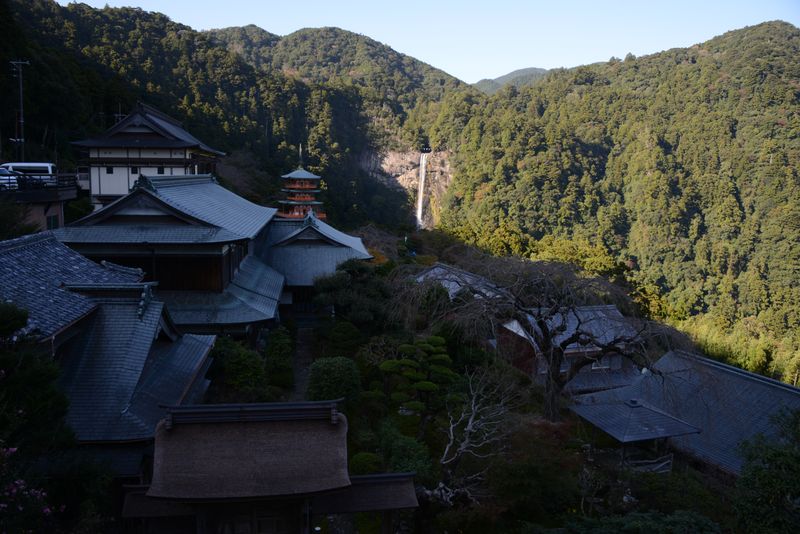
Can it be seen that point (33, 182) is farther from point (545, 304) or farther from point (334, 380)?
point (545, 304)

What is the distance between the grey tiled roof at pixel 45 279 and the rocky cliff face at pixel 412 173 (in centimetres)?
6705

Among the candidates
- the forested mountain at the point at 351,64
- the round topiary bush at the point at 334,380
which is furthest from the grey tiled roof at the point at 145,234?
the forested mountain at the point at 351,64

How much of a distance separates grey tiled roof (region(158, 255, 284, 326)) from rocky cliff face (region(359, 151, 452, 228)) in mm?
60720

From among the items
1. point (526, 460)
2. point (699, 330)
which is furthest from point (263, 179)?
point (526, 460)

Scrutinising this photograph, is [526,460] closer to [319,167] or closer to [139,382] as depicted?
[139,382]

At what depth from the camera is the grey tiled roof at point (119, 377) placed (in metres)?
8.44

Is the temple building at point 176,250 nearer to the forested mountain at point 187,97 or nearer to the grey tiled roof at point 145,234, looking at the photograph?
the grey tiled roof at point 145,234

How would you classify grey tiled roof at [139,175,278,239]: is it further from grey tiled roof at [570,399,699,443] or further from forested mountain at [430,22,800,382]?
forested mountain at [430,22,800,382]

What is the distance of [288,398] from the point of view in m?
14.2

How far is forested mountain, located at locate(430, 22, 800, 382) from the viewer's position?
159 feet

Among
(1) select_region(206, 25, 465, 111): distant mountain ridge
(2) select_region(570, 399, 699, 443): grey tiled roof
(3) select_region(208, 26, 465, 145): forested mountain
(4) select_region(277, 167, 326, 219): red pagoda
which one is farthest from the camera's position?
(1) select_region(206, 25, 465, 111): distant mountain ridge

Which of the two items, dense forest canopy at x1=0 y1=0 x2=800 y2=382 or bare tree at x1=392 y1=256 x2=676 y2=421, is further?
dense forest canopy at x1=0 y1=0 x2=800 y2=382

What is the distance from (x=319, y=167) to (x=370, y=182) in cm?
1531

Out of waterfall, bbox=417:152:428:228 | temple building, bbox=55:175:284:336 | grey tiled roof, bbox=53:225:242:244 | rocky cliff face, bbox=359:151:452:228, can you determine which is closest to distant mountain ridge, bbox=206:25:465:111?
rocky cliff face, bbox=359:151:452:228
